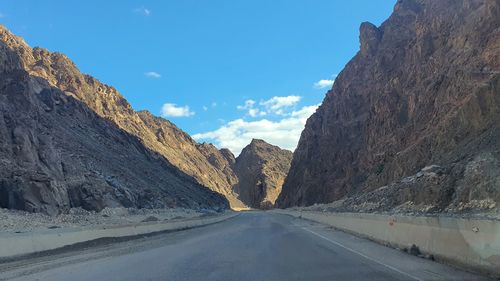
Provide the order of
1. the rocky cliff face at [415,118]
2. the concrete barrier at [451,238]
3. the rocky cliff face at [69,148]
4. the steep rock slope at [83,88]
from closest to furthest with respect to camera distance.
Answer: the concrete barrier at [451,238] → the rocky cliff face at [415,118] → the rocky cliff face at [69,148] → the steep rock slope at [83,88]

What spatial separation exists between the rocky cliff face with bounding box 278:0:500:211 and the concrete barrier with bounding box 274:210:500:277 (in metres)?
8.03

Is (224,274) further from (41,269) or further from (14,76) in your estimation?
(14,76)

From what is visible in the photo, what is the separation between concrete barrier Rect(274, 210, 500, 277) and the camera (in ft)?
31.0

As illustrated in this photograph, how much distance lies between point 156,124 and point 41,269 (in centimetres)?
13742

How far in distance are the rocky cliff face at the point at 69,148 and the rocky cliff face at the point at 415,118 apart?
25.2 m

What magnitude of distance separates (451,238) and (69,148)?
5635cm

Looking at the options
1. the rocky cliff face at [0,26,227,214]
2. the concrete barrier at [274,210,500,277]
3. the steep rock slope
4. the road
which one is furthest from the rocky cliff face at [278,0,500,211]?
the steep rock slope

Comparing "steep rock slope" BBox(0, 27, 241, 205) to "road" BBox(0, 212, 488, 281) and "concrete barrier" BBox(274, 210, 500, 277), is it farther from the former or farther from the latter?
"concrete barrier" BBox(274, 210, 500, 277)

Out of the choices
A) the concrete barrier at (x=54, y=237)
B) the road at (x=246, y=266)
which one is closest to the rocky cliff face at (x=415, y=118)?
the road at (x=246, y=266)

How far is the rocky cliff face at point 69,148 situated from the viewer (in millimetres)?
41281

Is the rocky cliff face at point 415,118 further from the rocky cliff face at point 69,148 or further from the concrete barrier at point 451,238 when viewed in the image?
the rocky cliff face at point 69,148

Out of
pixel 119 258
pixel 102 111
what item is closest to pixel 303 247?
pixel 119 258

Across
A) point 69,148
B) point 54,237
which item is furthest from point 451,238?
point 69,148

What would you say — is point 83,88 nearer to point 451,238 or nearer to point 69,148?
point 69,148
